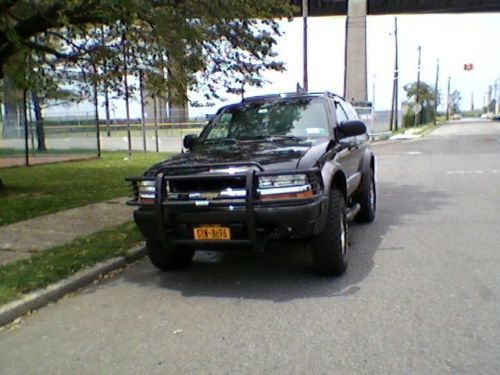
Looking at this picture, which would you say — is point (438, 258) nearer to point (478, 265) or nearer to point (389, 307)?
point (478, 265)

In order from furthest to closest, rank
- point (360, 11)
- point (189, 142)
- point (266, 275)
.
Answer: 1. point (360, 11)
2. point (189, 142)
3. point (266, 275)

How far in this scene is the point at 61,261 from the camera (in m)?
6.10

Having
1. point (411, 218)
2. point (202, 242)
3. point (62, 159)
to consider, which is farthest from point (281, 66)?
point (62, 159)

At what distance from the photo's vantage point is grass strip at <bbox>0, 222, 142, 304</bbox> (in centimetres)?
531

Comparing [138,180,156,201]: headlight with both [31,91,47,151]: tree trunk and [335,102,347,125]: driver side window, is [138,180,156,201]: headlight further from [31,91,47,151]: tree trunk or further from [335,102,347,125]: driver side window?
[31,91,47,151]: tree trunk

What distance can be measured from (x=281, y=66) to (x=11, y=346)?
28.5 ft

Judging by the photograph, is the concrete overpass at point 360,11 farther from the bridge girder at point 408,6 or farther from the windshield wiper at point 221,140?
the windshield wiper at point 221,140

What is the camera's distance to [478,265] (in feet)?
19.3

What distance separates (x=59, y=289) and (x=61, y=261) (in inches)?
29.9

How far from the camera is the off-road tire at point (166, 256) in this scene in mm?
5798

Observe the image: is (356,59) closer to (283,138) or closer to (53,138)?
(53,138)

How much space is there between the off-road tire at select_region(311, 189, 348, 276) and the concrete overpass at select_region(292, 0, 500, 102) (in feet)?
105

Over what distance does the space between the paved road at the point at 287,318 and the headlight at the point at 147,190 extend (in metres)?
0.95

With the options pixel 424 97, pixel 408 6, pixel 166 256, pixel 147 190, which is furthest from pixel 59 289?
pixel 424 97
